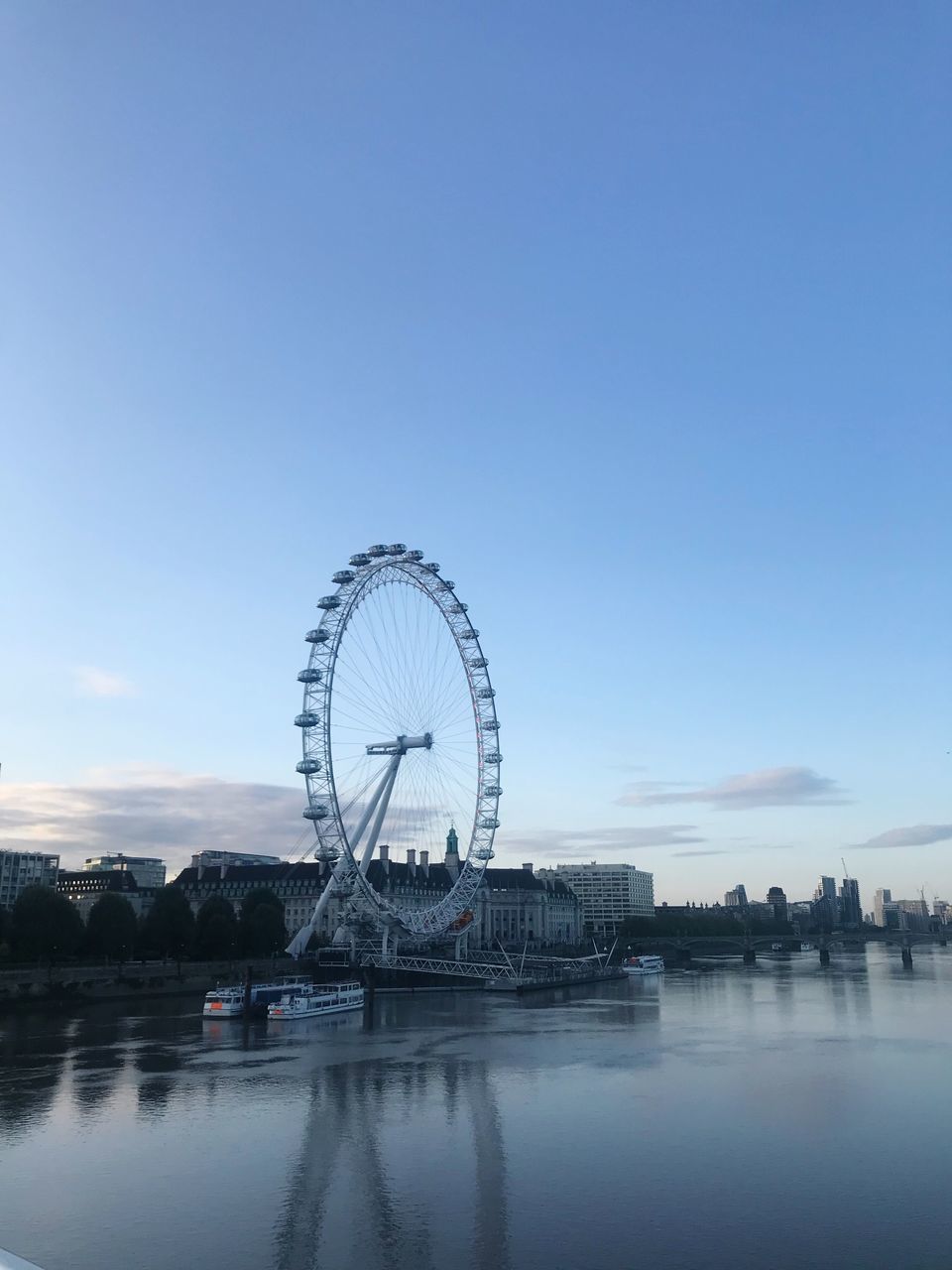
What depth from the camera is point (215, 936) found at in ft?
274

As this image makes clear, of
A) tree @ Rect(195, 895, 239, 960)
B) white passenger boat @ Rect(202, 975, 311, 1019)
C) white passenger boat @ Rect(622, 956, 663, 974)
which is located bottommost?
white passenger boat @ Rect(622, 956, 663, 974)

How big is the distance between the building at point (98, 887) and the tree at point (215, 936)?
58.1 metres

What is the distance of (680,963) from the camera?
13450 centimetres

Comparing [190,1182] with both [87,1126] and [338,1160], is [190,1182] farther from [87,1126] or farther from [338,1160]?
[87,1126]

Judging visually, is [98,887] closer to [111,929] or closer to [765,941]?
[111,929]

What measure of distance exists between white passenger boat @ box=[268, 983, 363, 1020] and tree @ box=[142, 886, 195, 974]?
1195 cm

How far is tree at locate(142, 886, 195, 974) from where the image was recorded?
259ft

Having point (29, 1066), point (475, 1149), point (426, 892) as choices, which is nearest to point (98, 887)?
point (426, 892)

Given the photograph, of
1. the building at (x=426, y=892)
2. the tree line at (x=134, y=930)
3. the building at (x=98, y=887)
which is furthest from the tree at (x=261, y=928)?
Result: the building at (x=98, y=887)

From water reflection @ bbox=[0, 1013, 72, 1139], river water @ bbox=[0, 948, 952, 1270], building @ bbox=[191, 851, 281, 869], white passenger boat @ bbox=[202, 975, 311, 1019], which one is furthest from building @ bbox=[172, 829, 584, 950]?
river water @ bbox=[0, 948, 952, 1270]

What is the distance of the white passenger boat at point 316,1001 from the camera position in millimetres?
60844

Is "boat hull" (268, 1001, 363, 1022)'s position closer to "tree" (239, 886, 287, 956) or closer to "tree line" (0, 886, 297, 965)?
"tree line" (0, 886, 297, 965)

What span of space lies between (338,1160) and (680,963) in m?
116

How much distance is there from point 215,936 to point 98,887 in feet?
235
